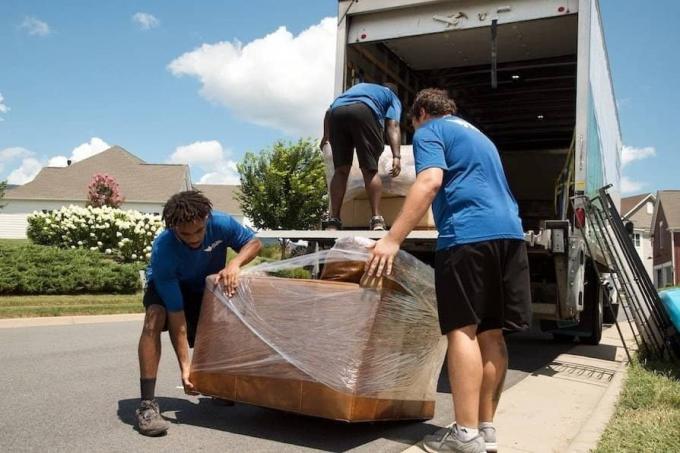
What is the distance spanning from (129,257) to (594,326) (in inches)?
461

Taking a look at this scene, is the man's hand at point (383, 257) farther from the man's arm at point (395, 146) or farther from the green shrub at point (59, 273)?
the green shrub at point (59, 273)

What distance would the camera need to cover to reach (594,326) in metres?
8.25

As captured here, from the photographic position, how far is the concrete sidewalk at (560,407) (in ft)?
11.8

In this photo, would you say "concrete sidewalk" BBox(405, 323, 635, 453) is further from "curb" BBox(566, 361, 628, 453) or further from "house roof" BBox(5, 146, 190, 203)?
"house roof" BBox(5, 146, 190, 203)

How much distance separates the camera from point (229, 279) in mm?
3684

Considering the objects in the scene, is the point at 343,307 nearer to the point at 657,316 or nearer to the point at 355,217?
the point at 355,217

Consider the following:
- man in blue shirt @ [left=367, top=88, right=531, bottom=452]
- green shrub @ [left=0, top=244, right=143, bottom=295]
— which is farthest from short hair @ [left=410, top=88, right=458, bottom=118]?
green shrub @ [left=0, top=244, right=143, bottom=295]

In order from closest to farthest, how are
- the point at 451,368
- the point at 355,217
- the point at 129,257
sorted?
the point at 451,368, the point at 355,217, the point at 129,257

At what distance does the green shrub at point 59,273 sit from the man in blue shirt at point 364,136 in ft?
26.6

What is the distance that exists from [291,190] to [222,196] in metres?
20.3

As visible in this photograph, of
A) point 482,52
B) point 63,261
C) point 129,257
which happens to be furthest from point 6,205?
point 482,52

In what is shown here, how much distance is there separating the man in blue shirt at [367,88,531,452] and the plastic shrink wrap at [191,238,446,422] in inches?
10.7

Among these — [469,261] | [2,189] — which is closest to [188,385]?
[469,261]

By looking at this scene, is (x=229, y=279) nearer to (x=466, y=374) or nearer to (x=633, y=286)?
(x=466, y=374)
